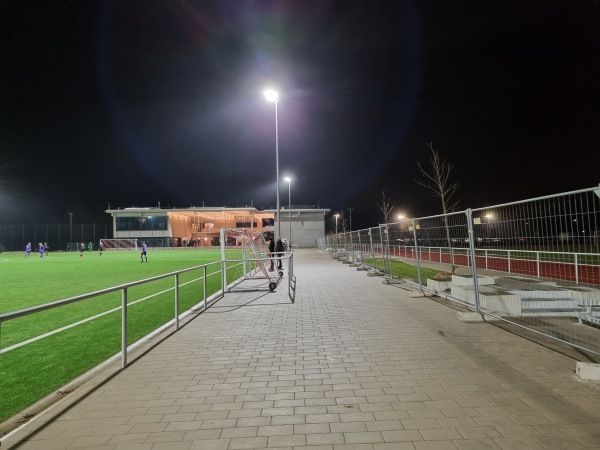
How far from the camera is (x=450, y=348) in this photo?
5207mm

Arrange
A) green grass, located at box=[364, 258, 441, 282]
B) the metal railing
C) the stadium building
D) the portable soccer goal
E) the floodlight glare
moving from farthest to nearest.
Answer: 1. the stadium building
2. the floodlight glare
3. green grass, located at box=[364, 258, 441, 282]
4. the portable soccer goal
5. the metal railing

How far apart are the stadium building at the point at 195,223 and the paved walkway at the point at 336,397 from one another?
221 feet

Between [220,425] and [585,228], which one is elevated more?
[585,228]

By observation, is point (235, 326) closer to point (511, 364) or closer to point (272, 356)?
point (272, 356)

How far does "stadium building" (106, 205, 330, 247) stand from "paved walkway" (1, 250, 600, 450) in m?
67.3

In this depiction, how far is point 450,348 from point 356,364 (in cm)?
150

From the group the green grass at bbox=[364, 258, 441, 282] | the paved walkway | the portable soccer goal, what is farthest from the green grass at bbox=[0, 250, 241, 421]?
the green grass at bbox=[364, 258, 441, 282]

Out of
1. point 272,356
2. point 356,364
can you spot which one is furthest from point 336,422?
point 272,356

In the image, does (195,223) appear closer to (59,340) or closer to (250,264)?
(250,264)

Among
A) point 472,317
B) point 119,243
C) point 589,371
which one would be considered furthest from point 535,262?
point 119,243

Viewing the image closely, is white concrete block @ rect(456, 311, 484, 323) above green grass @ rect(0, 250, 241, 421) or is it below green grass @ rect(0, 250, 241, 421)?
above

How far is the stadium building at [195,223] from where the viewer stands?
74.1 meters

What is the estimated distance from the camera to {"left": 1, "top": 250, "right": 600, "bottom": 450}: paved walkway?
294cm

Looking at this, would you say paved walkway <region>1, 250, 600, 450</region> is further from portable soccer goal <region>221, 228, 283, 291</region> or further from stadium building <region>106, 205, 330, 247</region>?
→ stadium building <region>106, 205, 330, 247</region>
